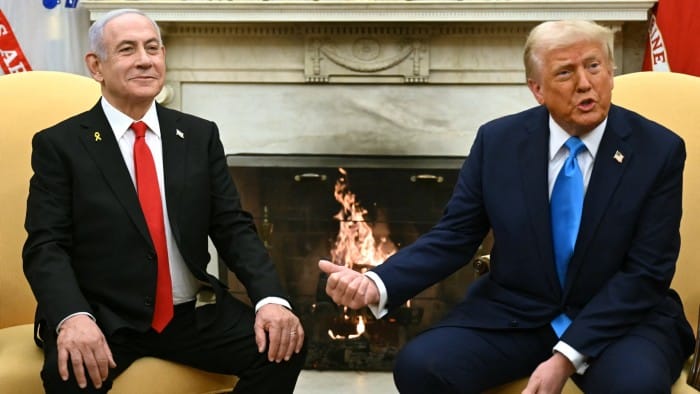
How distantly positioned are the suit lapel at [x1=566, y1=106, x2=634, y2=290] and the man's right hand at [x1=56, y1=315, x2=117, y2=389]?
1.06 m

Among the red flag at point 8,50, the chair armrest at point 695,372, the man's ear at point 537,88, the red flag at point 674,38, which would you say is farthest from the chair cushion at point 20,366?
the red flag at point 674,38

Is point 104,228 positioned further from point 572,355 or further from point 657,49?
point 657,49

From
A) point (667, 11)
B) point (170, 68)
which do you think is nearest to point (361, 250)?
point (170, 68)

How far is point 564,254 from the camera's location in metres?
2.24

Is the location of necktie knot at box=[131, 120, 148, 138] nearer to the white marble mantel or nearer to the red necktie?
the red necktie

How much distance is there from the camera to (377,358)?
3.99m

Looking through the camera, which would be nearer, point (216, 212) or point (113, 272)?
point (113, 272)

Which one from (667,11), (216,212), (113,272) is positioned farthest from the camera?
(667,11)

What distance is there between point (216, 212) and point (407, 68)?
180 cm

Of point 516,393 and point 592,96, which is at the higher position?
point 592,96

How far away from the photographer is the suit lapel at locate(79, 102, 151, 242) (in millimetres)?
2344

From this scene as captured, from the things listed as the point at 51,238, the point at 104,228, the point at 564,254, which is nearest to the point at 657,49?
the point at 564,254

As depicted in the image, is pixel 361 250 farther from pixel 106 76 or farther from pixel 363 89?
pixel 106 76

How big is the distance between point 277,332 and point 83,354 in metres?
0.45
